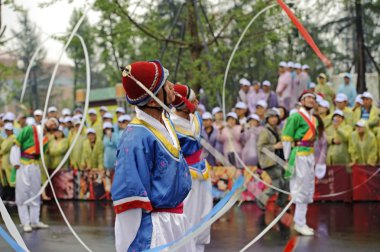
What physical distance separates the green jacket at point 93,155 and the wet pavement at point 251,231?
231 centimetres

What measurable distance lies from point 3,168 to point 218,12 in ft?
20.8

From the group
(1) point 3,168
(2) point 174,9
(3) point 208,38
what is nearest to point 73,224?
(1) point 3,168

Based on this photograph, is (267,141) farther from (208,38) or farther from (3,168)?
(3,168)

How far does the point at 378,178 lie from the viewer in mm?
15211

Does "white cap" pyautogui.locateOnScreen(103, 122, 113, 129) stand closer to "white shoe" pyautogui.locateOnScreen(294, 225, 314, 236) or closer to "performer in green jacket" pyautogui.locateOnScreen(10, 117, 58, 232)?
"performer in green jacket" pyautogui.locateOnScreen(10, 117, 58, 232)

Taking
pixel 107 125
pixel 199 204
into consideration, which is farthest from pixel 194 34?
pixel 199 204

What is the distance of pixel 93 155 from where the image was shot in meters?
18.1

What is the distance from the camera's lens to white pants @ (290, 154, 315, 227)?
11.3 meters

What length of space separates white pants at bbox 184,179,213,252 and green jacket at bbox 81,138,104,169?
897 centimetres

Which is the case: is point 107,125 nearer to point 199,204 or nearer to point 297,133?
point 297,133

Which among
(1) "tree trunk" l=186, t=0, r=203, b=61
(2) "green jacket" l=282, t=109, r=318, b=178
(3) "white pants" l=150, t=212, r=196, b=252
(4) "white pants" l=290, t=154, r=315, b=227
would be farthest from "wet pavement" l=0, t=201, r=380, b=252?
(1) "tree trunk" l=186, t=0, r=203, b=61

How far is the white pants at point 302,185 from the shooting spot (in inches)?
445

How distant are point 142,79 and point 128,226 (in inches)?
38.8

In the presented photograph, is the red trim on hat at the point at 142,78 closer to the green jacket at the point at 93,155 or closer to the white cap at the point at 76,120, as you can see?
the green jacket at the point at 93,155
